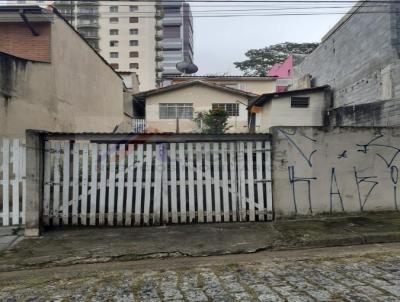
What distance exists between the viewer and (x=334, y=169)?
7152mm

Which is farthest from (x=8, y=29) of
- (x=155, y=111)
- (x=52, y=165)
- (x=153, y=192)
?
(x=155, y=111)

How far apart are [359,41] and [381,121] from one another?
12.3 ft

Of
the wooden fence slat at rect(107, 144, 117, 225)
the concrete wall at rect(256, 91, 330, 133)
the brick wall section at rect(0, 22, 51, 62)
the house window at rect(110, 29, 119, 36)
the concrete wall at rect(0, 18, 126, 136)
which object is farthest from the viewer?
the house window at rect(110, 29, 119, 36)

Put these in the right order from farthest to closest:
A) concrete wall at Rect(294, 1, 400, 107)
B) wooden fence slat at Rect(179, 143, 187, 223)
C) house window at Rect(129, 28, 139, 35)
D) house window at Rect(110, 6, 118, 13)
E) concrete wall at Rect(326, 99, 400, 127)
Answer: house window at Rect(110, 6, 118, 13), house window at Rect(129, 28, 139, 35), concrete wall at Rect(294, 1, 400, 107), concrete wall at Rect(326, 99, 400, 127), wooden fence slat at Rect(179, 143, 187, 223)

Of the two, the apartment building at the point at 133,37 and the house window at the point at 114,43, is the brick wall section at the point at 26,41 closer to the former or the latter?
the apartment building at the point at 133,37

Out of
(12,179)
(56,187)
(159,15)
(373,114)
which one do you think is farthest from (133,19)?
(56,187)

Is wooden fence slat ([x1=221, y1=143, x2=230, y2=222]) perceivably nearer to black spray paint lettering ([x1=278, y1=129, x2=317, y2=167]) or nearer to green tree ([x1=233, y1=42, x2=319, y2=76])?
black spray paint lettering ([x1=278, y1=129, x2=317, y2=167])

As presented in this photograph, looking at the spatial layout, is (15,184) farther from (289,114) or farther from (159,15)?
(159,15)

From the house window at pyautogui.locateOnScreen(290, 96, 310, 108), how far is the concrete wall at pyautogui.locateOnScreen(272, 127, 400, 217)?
406 inches

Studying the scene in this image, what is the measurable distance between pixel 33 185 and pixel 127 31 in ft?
232

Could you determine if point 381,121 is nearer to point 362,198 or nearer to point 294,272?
point 362,198

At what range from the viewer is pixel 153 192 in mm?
6766

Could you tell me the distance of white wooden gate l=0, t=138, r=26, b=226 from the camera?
6.44 m

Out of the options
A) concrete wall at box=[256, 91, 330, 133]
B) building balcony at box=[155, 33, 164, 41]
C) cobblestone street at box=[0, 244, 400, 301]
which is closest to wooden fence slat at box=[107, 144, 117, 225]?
cobblestone street at box=[0, 244, 400, 301]
